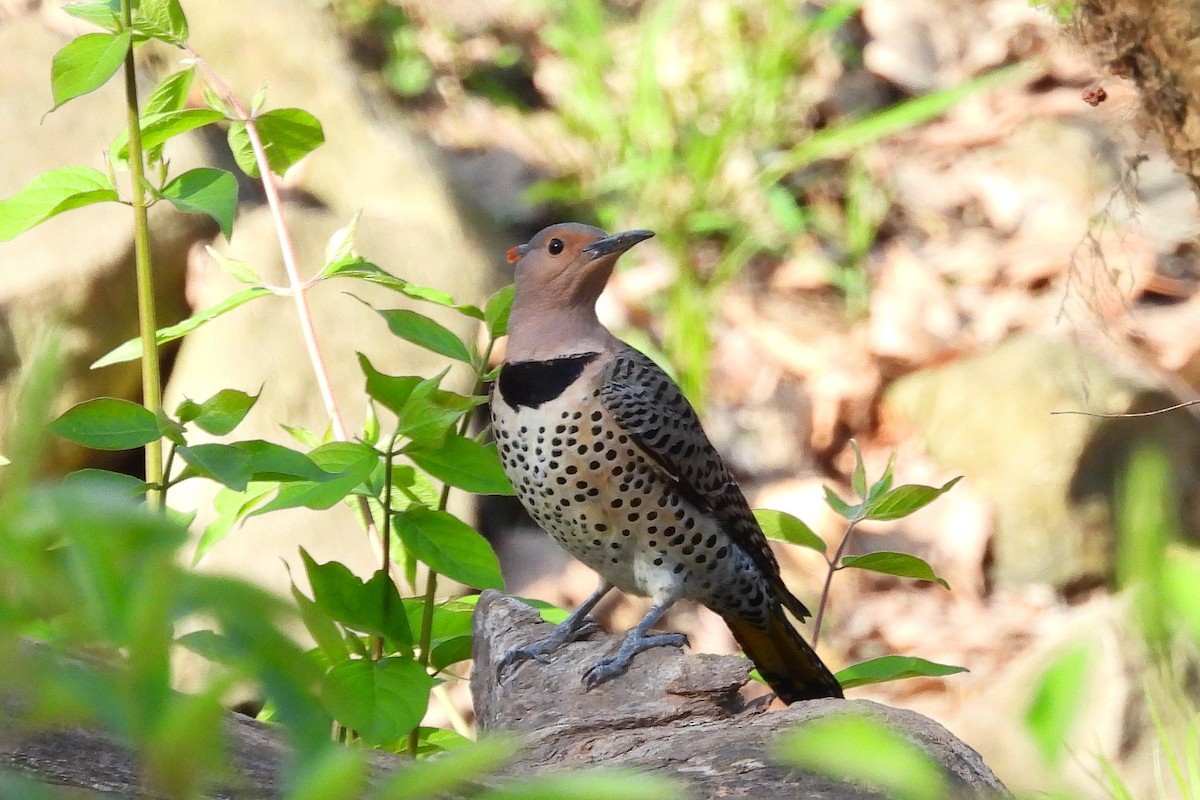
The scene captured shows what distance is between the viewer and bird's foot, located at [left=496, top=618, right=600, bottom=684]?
2434mm

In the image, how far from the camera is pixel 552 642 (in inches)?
98.7

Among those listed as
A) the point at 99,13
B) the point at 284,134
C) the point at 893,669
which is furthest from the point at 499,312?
the point at 893,669

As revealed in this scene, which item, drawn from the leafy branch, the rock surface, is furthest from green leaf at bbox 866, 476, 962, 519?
the rock surface

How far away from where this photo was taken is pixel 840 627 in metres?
4.93

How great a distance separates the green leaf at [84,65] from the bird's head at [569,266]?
3.92 ft

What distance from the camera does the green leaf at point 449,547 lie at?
1965 millimetres

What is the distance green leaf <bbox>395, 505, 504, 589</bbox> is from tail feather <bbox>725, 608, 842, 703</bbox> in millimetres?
1155

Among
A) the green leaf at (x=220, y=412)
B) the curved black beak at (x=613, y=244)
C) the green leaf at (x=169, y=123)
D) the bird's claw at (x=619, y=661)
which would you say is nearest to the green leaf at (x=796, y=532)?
the bird's claw at (x=619, y=661)

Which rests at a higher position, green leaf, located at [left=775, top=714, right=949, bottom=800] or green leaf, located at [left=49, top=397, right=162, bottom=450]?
green leaf, located at [left=775, top=714, right=949, bottom=800]

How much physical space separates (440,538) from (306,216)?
3505 millimetres

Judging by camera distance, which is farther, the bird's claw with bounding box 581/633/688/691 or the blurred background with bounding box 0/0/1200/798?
the blurred background with bounding box 0/0/1200/798

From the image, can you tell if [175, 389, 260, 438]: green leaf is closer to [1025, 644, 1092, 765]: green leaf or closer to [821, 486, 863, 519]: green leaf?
[821, 486, 863, 519]: green leaf

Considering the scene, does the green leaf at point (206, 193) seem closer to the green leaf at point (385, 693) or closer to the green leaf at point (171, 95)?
the green leaf at point (171, 95)

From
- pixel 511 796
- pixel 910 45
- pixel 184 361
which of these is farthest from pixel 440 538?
pixel 910 45
